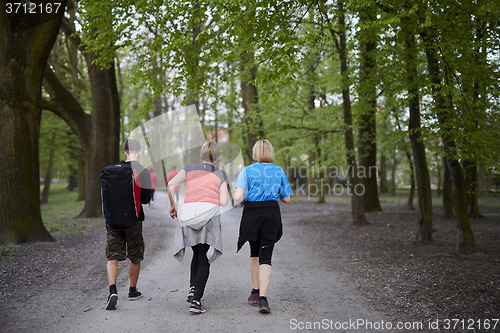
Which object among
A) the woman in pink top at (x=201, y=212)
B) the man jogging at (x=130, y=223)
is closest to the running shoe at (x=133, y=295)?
the man jogging at (x=130, y=223)

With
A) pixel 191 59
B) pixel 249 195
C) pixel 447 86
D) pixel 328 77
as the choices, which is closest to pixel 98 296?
pixel 249 195

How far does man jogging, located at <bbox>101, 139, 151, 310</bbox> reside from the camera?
18.0 ft

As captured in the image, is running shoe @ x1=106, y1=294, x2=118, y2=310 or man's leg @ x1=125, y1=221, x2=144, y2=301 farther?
man's leg @ x1=125, y1=221, x2=144, y2=301

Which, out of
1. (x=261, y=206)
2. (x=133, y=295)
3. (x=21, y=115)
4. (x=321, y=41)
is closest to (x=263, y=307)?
(x=261, y=206)

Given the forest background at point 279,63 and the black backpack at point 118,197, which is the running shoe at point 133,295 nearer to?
the black backpack at point 118,197

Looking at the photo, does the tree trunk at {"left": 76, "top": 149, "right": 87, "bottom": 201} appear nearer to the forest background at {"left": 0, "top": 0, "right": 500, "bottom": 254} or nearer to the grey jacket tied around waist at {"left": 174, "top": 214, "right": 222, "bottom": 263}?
the forest background at {"left": 0, "top": 0, "right": 500, "bottom": 254}

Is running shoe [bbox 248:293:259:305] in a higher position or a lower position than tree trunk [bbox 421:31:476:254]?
lower

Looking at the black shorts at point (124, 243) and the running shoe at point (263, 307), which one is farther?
the black shorts at point (124, 243)

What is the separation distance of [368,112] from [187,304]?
30.9ft

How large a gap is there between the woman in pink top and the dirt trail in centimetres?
56

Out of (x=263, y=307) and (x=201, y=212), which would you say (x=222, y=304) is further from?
(x=201, y=212)

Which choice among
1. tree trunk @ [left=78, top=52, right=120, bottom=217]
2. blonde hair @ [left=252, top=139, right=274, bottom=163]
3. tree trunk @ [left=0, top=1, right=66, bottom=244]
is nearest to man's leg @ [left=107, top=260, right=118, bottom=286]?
blonde hair @ [left=252, top=139, right=274, bottom=163]

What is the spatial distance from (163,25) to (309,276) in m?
5.64

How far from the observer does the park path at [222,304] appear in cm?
475
